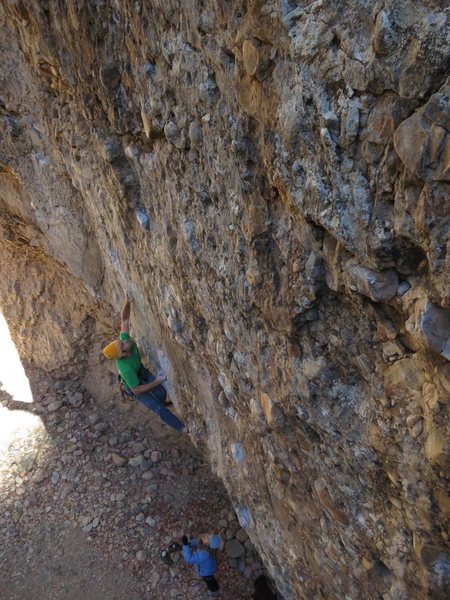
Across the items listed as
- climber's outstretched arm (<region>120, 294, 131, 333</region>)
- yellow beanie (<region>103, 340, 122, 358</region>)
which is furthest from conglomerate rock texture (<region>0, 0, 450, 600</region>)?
yellow beanie (<region>103, 340, 122, 358</region>)

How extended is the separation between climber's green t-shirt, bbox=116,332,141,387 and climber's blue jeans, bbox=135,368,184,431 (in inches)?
4.8

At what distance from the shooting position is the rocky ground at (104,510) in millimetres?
4805

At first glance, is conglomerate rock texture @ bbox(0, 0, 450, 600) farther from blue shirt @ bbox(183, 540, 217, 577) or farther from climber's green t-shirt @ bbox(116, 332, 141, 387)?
blue shirt @ bbox(183, 540, 217, 577)

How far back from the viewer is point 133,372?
14.2 feet

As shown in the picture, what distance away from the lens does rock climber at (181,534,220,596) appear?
14.8ft

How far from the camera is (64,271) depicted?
246 inches

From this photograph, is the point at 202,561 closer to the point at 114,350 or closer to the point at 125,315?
the point at 114,350

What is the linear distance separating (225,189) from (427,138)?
1.10m

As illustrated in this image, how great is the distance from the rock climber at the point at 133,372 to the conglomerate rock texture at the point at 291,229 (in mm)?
490

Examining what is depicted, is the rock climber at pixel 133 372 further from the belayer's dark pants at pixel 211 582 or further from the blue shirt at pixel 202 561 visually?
the belayer's dark pants at pixel 211 582

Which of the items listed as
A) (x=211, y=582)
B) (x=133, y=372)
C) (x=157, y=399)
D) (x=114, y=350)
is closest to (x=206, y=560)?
(x=211, y=582)

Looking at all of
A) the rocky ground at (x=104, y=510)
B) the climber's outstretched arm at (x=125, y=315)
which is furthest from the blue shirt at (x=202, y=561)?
the climber's outstretched arm at (x=125, y=315)

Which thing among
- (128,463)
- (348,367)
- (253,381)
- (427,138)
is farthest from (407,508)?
(128,463)

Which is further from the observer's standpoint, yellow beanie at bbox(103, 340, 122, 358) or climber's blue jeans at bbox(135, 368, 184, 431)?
climber's blue jeans at bbox(135, 368, 184, 431)
